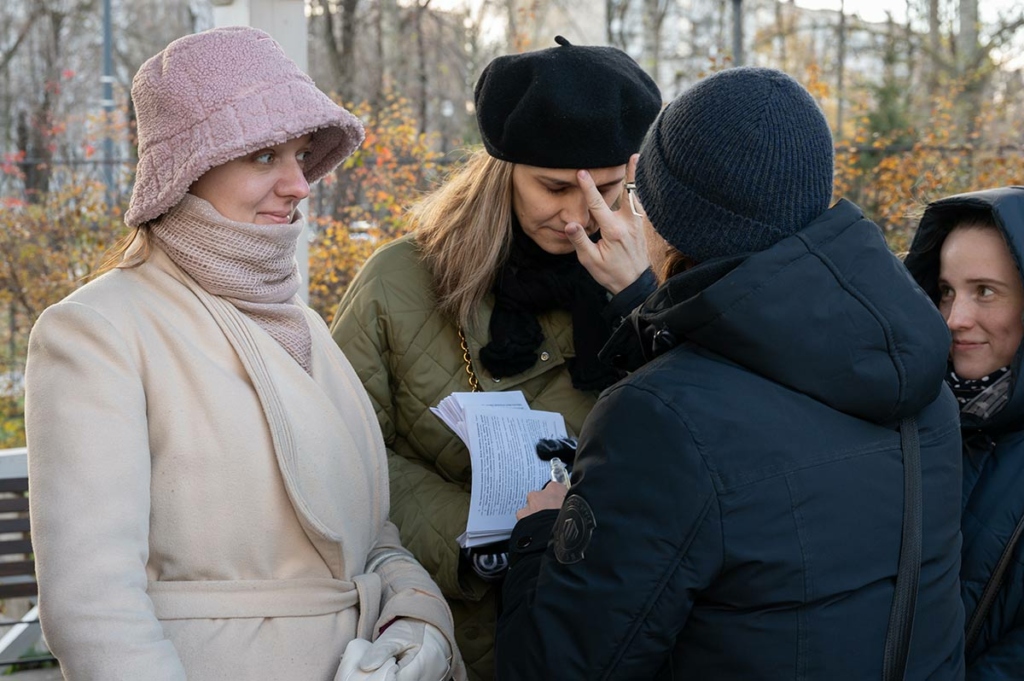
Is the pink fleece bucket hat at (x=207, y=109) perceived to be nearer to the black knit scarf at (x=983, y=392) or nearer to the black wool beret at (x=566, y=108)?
the black wool beret at (x=566, y=108)

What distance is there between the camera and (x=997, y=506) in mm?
2020

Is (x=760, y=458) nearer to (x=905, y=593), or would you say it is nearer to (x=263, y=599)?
(x=905, y=593)

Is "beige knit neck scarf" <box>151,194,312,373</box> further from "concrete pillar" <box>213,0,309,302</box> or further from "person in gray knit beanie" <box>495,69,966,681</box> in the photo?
"concrete pillar" <box>213,0,309,302</box>

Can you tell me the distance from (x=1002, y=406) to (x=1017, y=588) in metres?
0.34

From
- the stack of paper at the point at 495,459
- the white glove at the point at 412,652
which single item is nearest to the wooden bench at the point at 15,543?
the stack of paper at the point at 495,459

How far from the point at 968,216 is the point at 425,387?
125 centimetres

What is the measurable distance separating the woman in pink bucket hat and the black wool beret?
0.57m

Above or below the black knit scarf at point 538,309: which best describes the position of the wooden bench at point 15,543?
below

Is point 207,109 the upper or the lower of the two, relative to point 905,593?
upper

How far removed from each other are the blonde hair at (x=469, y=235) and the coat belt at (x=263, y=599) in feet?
2.48

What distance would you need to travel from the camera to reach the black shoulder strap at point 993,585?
1980 millimetres

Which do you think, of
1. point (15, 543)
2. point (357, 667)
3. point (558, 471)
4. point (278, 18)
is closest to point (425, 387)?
point (558, 471)

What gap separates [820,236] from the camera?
5.19 feet

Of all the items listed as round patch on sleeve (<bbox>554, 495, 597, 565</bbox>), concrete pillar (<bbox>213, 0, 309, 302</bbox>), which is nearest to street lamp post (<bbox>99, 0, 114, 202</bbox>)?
concrete pillar (<bbox>213, 0, 309, 302</bbox>)
